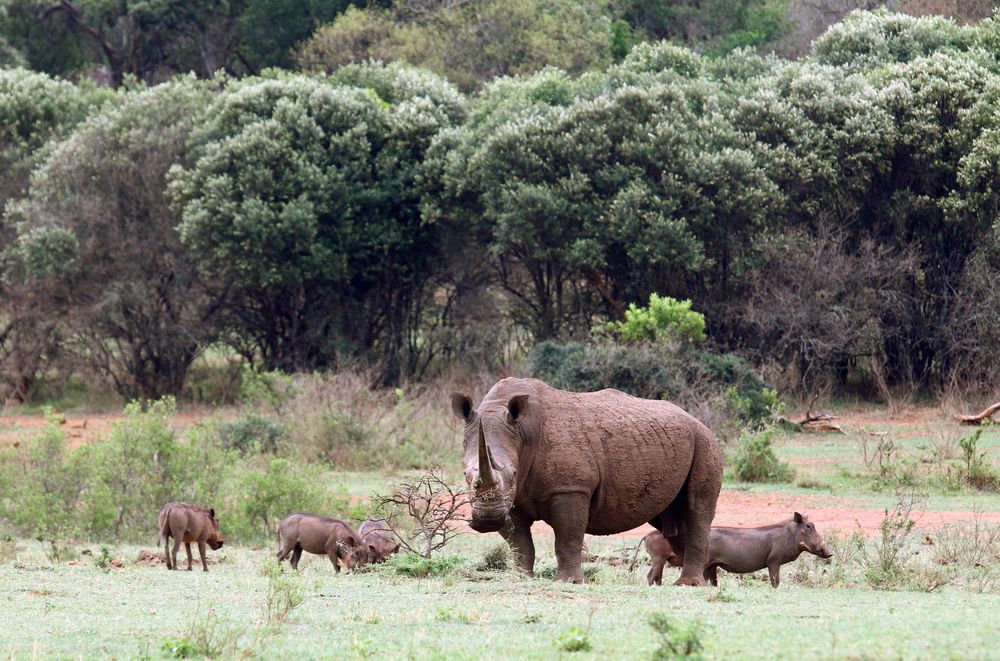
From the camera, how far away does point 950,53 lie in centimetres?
3216

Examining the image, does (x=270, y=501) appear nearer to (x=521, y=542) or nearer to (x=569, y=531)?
(x=521, y=542)

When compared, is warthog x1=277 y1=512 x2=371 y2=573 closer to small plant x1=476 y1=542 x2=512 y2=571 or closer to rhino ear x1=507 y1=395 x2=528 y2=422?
small plant x1=476 y1=542 x2=512 y2=571

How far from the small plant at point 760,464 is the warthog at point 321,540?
8707 millimetres

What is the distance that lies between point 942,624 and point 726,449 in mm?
14087

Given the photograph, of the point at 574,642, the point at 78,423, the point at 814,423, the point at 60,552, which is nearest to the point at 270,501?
the point at 60,552

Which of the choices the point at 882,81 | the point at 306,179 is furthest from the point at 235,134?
the point at 882,81

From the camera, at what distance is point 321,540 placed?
13844mm

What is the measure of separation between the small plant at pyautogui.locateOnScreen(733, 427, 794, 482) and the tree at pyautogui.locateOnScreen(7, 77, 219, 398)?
49.5 ft

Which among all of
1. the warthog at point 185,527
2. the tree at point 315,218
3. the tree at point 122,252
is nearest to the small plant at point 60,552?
the warthog at point 185,527

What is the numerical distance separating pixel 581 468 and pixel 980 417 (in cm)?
1555

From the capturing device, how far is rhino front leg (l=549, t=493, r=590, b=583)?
11.0 m

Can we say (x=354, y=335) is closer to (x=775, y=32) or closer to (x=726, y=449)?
(x=726, y=449)

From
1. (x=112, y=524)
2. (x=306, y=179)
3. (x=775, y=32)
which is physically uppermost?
(x=775, y=32)

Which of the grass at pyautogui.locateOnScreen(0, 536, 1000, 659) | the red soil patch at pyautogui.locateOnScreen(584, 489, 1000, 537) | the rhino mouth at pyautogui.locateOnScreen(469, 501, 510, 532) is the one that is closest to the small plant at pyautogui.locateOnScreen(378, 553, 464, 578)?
the grass at pyautogui.locateOnScreen(0, 536, 1000, 659)
